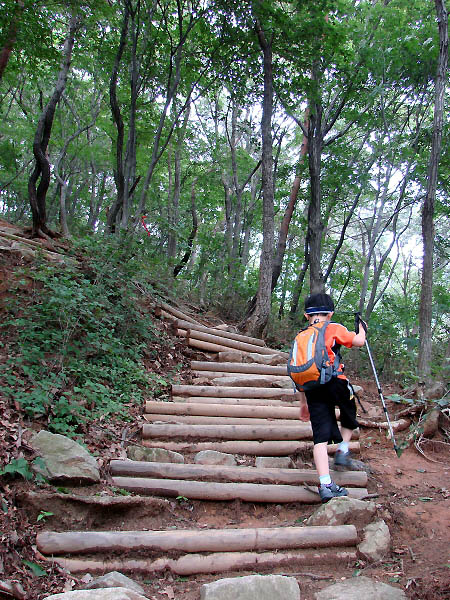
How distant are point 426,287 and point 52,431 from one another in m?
5.84

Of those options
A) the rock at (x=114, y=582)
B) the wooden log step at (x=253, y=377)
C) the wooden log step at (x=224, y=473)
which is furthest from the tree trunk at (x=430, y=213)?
the rock at (x=114, y=582)

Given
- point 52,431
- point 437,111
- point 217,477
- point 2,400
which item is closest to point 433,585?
point 217,477

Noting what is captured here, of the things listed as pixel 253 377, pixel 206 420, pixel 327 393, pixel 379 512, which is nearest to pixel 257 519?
pixel 379 512

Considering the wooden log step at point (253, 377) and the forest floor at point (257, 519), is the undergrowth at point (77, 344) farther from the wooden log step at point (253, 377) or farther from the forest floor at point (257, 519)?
the wooden log step at point (253, 377)

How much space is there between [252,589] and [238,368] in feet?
17.3

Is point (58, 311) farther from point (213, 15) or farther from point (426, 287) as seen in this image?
point (213, 15)

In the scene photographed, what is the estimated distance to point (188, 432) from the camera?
17.1 feet

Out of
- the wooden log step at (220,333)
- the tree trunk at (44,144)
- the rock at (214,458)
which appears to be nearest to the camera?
the rock at (214,458)

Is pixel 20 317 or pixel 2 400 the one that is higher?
pixel 20 317

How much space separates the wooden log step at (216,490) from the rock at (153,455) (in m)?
0.46

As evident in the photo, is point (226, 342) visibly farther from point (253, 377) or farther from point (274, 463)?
point (274, 463)

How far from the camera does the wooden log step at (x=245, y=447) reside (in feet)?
16.4

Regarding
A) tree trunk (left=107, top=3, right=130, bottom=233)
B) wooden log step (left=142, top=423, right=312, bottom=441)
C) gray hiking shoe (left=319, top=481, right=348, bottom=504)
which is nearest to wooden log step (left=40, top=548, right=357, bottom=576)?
gray hiking shoe (left=319, top=481, right=348, bottom=504)

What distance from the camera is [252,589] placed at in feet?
8.77
